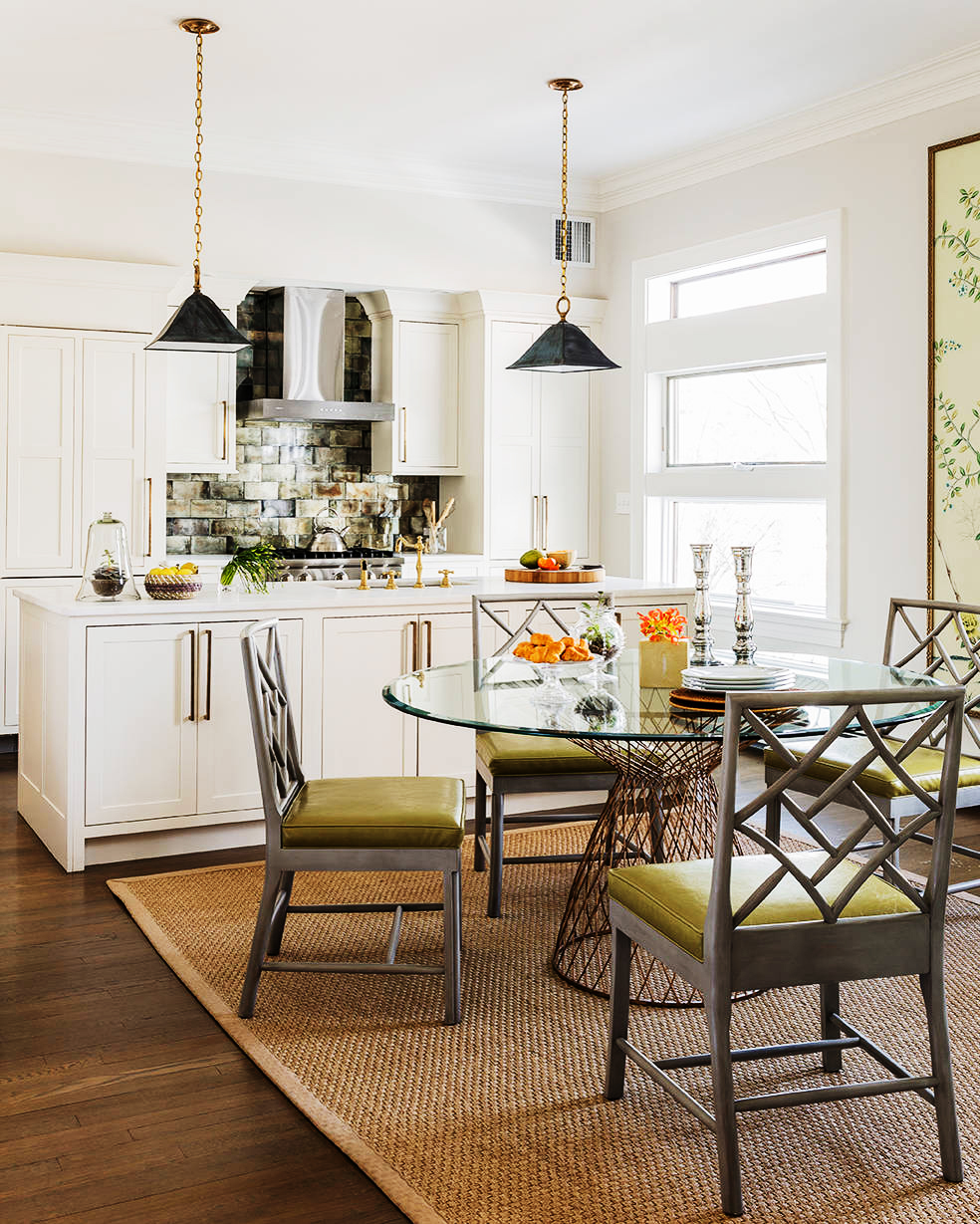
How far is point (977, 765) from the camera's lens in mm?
3598

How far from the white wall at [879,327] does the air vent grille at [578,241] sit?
1.33 metres

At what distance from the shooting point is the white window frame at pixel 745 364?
5.70 meters

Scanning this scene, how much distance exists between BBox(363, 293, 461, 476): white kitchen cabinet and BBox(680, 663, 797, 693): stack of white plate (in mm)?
4106

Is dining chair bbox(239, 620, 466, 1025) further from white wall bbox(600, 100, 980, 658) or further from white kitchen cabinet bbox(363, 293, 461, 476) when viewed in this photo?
white kitchen cabinet bbox(363, 293, 461, 476)

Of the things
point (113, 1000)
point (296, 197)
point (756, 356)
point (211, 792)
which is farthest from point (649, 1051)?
point (296, 197)

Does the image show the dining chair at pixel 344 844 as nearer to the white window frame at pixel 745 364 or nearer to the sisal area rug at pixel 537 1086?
the sisal area rug at pixel 537 1086

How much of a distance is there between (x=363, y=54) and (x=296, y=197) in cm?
155

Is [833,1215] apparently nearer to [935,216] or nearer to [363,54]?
[935,216]

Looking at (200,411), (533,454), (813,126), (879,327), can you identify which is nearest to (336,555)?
(200,411)

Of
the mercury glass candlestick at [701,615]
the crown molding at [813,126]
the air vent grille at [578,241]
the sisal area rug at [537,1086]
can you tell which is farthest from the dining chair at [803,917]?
the air vent grille at [578,241]

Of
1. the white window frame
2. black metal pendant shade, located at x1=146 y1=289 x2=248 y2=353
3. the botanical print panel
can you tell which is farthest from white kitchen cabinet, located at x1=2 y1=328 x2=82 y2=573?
the botanical print panel

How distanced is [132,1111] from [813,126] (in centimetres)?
507

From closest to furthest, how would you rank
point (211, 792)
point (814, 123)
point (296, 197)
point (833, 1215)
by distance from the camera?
point (833, 1215), point (211, 792), point (814, 123), point (296, 197)

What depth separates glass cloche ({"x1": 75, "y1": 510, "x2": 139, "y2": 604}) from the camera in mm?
4184
